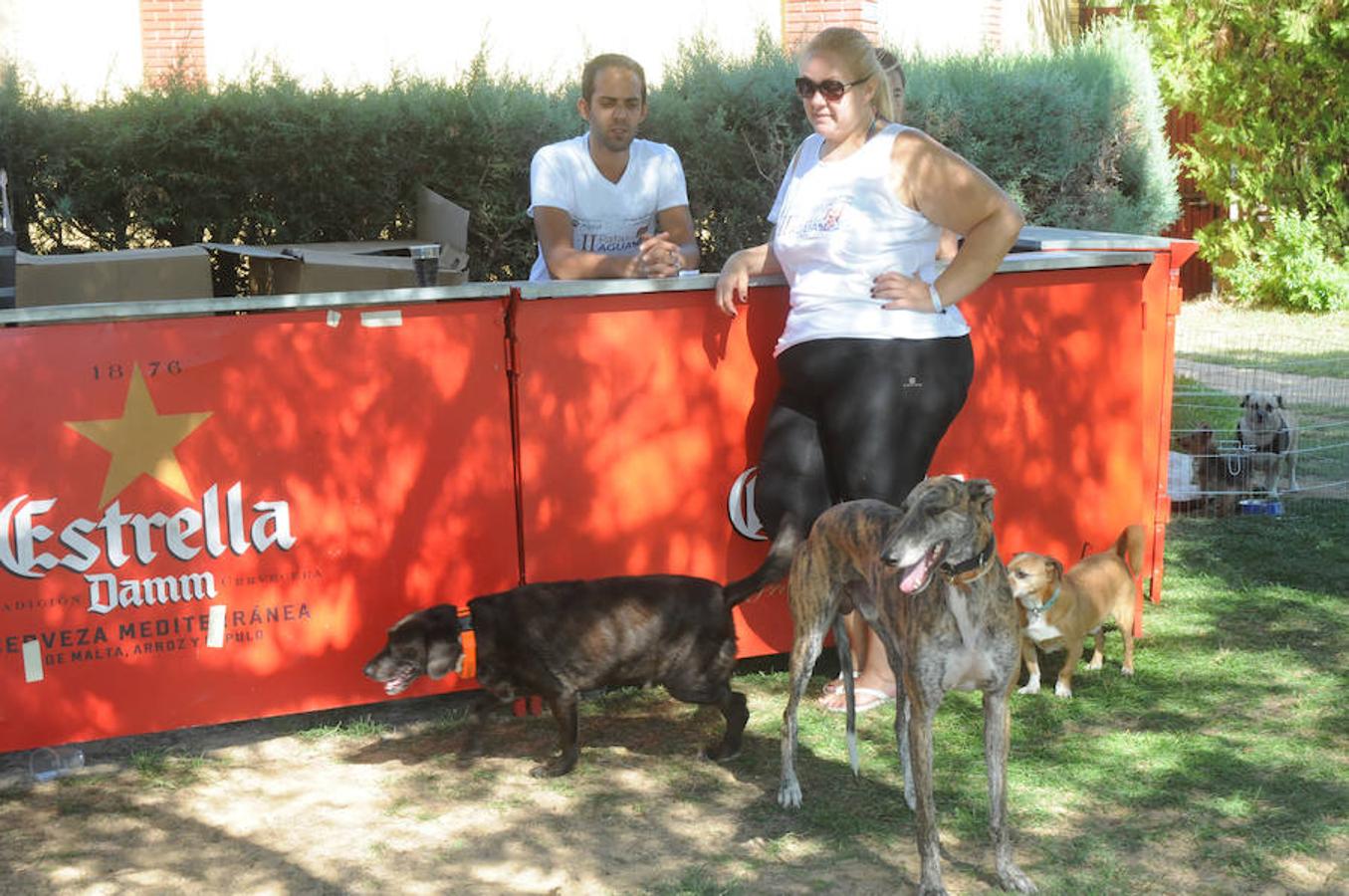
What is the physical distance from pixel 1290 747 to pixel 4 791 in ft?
13.6

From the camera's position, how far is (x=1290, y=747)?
198 inches

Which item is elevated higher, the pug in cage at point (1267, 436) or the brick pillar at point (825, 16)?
the brick pillar at point (825, 16)

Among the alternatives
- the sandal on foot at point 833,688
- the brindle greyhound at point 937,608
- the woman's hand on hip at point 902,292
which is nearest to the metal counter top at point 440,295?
the woman's hand on hip at point 902,292

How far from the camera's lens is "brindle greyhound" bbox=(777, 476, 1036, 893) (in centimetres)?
382

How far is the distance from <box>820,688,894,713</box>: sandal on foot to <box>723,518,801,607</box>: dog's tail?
661 millimetres

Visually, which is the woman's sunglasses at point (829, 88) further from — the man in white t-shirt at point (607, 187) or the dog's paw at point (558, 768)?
the dog's paw at point (558, 768)

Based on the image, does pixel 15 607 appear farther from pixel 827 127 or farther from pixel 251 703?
pixel 827 127

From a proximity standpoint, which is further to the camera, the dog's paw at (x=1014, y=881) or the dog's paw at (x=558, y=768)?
the dog's paw at (x=558, y=768)

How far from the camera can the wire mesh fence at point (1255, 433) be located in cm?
817

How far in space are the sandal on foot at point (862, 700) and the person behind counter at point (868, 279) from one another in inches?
29.7

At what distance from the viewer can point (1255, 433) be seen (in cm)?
812

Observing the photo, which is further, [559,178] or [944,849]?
[559,178]

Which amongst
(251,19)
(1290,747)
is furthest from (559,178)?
(251,19)

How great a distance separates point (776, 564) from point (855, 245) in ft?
3.42
